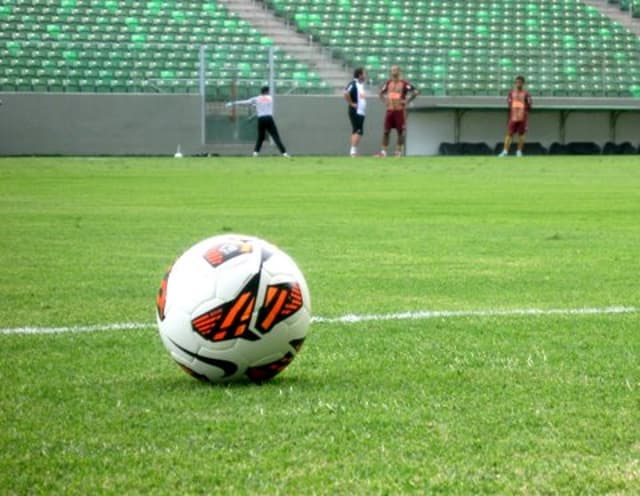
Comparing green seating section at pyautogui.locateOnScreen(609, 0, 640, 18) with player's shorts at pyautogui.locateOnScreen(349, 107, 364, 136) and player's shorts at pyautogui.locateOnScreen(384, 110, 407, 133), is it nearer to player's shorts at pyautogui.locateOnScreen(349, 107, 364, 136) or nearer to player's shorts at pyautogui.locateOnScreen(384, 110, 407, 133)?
player's shorts at pyautogui.locateOnScreen(384, 110, 407, 133)

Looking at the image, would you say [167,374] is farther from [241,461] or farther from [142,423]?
[241,461]

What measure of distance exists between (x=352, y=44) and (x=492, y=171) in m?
14.4

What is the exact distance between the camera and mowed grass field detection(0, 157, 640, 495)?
4191 millimetres

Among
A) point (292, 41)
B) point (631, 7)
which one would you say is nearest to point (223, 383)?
point (292, 41)

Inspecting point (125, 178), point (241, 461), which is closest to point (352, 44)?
point (125, 178)

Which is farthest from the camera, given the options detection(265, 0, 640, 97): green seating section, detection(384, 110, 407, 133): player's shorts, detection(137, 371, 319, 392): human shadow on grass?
detection(265, 0, 640, 97): green seating section

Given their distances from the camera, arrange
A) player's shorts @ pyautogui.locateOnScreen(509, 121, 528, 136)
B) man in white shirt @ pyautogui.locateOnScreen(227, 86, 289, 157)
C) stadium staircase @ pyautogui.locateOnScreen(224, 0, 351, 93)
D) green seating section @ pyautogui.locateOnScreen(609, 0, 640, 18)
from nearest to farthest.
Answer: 1. man in white shirt @ pyautogui.locateOnScreen(227, 86, 289, 157)
2. player's shorts @ pyautogui.locateOnScreen(509, 121, 528, 136)
3. stadium staircase @ pyautogui.locateOnScreen(224, 0, 351, 93)
4. green seating section @ pyautogui.locateOnScreen(609, 0, 640, 18)

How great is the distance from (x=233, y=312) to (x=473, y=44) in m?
37.8

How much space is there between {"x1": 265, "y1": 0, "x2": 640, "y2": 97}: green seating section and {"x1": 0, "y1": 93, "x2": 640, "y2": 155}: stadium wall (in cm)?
107

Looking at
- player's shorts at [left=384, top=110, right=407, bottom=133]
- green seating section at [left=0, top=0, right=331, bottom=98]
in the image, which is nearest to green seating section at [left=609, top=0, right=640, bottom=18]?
green seating section at [left=0, top=0, right=331, bottom=98]

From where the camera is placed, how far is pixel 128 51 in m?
37.8

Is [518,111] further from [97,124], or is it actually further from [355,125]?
[97,124]

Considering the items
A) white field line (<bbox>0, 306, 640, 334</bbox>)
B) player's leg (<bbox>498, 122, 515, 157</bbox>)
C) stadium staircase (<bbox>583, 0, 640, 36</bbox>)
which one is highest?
stadium staircase (<bbox>583, 0, 640, 36</bbox>)

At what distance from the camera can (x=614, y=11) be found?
45.9 meters
